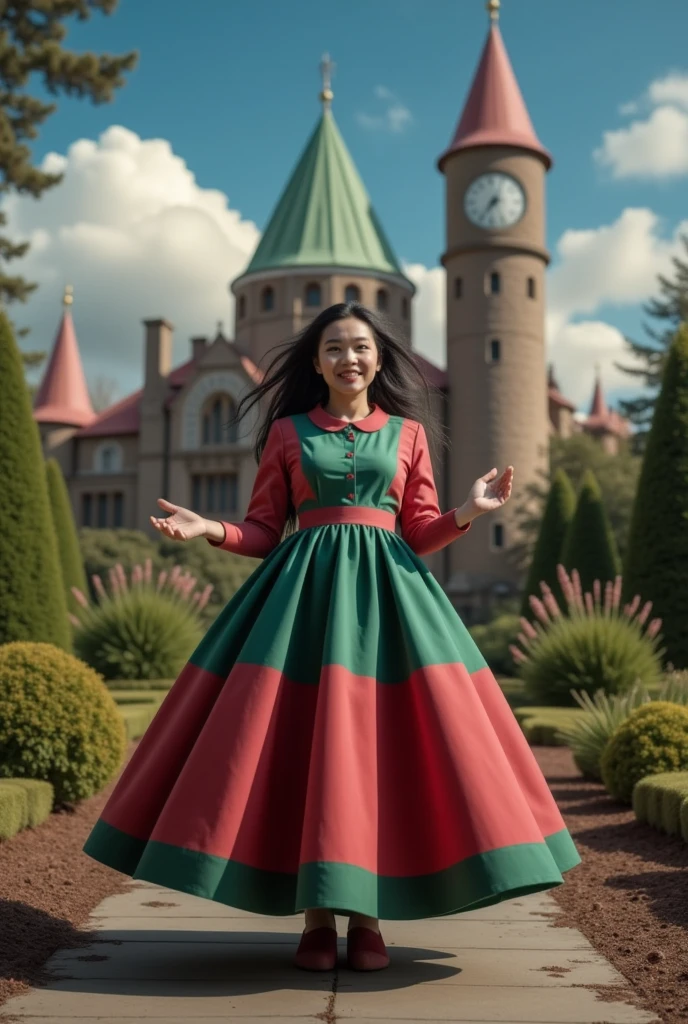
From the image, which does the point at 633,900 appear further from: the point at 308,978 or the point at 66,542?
the point at 66,542

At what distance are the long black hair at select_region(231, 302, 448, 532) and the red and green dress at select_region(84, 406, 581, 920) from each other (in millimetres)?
450

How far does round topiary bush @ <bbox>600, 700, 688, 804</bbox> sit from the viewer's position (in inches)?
302

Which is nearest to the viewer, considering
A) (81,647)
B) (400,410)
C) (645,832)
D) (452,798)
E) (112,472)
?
(452,798)

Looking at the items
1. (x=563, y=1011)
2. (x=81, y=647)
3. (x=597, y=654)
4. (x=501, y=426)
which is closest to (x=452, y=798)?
(x=563, y=1011)

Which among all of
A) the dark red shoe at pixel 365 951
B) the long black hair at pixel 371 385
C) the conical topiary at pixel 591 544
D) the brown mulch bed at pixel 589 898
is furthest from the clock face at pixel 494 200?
the dark red shoe at pixel 365 951

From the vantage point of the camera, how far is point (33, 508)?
11.4 m

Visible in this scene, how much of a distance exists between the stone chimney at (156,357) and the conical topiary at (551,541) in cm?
2409

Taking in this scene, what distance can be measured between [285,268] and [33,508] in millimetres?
34132

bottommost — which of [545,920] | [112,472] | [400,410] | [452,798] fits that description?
[545,920]

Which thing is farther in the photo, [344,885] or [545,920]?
[545,920]

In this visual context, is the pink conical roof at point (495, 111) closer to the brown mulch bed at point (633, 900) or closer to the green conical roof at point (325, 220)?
the green conical roof at point (325, 220)

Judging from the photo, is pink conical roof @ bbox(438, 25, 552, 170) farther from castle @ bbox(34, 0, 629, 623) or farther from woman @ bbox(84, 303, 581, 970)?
woman @ bbox(84, 303, 581, 970)

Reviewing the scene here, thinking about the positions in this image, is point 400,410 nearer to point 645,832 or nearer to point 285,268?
point 645,832

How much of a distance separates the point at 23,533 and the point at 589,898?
24.3ft
